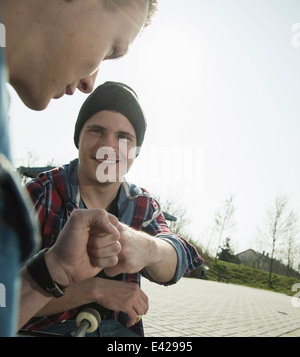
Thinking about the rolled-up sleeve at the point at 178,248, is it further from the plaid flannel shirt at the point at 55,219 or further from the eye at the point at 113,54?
the eye at the point at 113,54

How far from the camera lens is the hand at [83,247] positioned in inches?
37.8

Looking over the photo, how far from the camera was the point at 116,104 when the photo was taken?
2031 millimetres

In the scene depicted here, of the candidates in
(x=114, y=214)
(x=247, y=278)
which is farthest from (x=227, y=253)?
(x=114, y=214)

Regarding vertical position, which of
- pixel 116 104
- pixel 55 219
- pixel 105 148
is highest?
pixel 116 104

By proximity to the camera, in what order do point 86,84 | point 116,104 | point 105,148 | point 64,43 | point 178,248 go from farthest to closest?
point 116,104 < point 105,148 < point 178,248 < point 86,84 < point 64,43

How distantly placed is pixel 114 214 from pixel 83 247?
37.1 inches

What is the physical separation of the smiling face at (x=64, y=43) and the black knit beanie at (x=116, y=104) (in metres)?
0.80

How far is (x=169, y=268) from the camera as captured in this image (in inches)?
61.7

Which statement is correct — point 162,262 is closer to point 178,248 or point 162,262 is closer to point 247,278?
point 178,248

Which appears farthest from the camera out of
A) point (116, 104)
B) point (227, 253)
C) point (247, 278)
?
point (227, 253)

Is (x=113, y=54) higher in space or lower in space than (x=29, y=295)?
higher

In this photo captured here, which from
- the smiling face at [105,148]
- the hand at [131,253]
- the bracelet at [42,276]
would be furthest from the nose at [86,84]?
the bracelet at [42,276]

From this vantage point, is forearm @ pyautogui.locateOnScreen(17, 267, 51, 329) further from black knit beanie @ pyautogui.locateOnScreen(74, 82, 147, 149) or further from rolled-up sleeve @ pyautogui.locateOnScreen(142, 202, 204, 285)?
black knit beanie @ pyautogui.locateOnScreen(74, 82, 147, 149)
